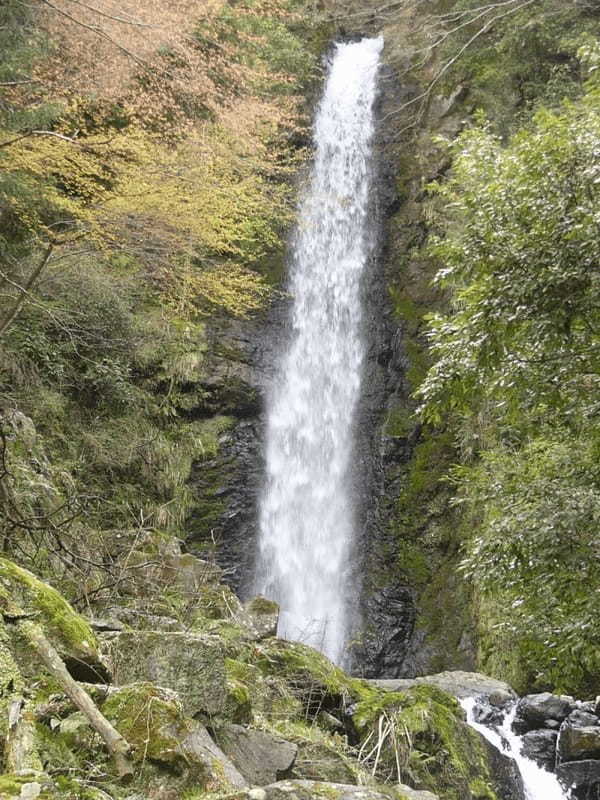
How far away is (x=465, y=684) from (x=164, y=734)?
7.89 metres

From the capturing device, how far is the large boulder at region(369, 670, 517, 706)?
28.0 feet

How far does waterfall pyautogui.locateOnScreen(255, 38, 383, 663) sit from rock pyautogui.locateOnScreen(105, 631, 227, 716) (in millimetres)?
8485

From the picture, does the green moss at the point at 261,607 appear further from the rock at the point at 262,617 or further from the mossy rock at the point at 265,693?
the mossy rock at the point at 265,693

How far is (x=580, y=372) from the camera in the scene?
5.30 metres

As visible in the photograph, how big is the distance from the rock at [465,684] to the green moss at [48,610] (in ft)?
20.9

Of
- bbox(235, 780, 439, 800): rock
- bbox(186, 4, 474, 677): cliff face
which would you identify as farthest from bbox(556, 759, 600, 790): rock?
bbox(235, 780, 439, 800): rock

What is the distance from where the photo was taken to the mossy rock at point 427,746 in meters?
3.93

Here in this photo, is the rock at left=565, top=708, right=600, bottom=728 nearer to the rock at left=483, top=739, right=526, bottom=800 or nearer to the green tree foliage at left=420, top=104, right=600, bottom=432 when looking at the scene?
the rock at left=483, top=739, right=526, bottom=800

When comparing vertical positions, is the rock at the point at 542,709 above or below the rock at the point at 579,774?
above

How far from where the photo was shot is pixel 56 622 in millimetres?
2701

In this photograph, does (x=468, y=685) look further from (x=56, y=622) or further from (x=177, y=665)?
(x=56, y=622)

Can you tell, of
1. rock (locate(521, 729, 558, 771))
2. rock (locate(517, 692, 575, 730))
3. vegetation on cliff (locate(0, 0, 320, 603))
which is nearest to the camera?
rock (locate(521, 729, 558, 771))

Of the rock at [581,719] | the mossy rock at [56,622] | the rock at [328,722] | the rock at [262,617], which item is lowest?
the rock at [328,722]

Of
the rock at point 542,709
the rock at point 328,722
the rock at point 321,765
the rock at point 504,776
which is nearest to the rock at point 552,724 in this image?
the rock at point 542,709
